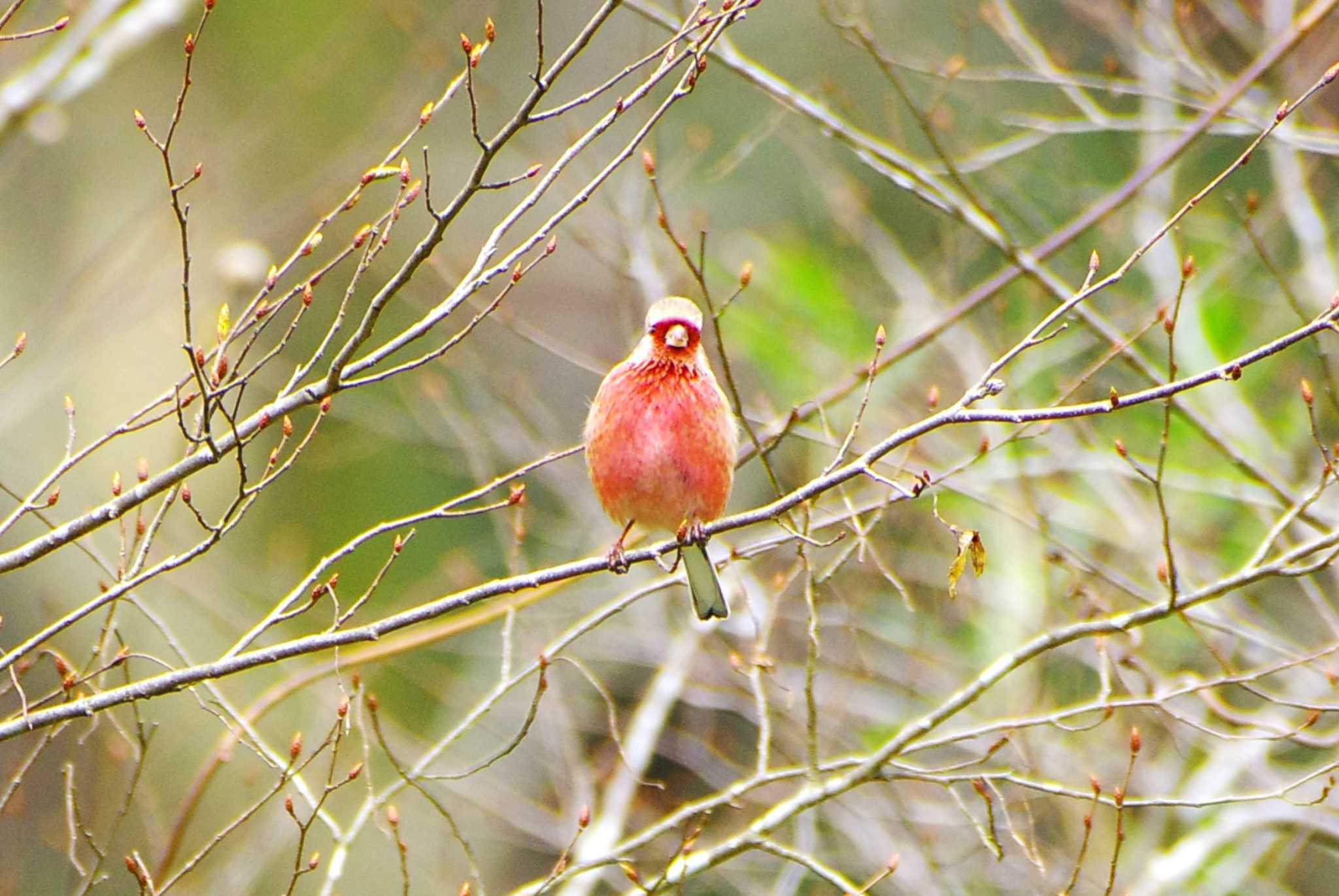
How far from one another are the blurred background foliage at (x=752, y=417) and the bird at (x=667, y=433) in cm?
41

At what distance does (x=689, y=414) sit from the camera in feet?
16.9

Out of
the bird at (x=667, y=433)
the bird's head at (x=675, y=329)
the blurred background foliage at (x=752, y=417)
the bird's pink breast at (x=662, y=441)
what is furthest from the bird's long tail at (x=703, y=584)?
the bird's head at (x=675, y=329)

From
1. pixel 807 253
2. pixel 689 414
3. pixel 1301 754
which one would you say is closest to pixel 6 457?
pixel 807 253

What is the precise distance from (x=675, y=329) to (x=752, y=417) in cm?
236

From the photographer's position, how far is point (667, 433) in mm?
5125

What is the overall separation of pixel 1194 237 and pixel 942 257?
60.1 inches

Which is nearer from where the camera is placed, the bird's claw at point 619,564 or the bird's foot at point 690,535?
the bird's claw at point 619,564

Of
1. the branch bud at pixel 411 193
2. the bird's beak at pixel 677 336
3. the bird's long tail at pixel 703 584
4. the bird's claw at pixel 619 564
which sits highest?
the branch bud at pixel 411 193

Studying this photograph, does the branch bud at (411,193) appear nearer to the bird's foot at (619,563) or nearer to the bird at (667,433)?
the bird's foot at (619,563)

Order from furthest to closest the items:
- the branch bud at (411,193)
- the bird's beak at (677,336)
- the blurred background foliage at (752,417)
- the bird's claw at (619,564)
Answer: the blurred background foliage at (752,417)
the bird's beak at (677,336)
the bird's claw at (619,564)
the branch bud at (411,193)

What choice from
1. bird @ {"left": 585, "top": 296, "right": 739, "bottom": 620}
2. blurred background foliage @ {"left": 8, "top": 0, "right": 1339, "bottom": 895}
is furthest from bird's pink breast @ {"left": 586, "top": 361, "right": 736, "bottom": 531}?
blurred background foliage @ {"left": 8, "top": 0, "right": 1339, "bottom": 895}

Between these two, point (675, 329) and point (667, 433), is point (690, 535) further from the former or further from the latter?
point (675, 329)

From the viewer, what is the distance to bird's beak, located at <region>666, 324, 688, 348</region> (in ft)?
16.7

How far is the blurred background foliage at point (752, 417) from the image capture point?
6754 mm
